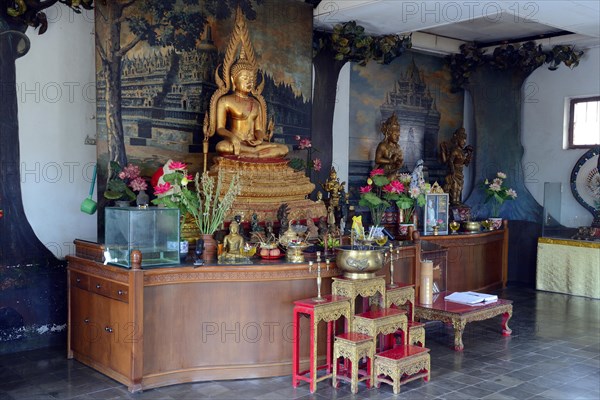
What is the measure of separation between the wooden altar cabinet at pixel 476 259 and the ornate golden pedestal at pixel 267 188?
214 cm

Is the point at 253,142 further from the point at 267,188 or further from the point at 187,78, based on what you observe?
the point at 187,78

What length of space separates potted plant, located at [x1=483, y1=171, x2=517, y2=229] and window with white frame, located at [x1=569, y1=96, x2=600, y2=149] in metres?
1.09

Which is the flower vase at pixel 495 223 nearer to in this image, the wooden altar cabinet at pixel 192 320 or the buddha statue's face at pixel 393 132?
the buddha statue's face at pixel 393 132

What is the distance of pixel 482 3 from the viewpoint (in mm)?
6645

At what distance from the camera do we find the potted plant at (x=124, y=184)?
550cm

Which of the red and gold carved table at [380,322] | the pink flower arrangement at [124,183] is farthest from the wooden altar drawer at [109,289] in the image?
the red and gold carved table at [380,322]

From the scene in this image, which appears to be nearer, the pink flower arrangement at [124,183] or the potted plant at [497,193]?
the pink flower arrangement at [124,183]

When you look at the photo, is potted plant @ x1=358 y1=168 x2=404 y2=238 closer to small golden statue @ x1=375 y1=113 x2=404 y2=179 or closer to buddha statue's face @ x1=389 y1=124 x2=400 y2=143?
small golden statue @ x1=375 y1=113 x2=404 y2=179

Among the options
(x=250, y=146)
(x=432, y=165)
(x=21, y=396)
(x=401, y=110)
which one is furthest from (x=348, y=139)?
(x=21, y=396)

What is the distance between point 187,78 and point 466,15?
3.13 metres

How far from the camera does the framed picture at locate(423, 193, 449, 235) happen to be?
27.1ft

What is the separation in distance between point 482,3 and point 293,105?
232 centimetres

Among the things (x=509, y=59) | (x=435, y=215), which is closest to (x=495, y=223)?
(x=435, y=215)

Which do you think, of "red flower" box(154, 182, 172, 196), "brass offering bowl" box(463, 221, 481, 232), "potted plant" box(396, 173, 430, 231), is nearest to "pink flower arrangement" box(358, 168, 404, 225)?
"potted plant" box(396, 173, 430, 231)
